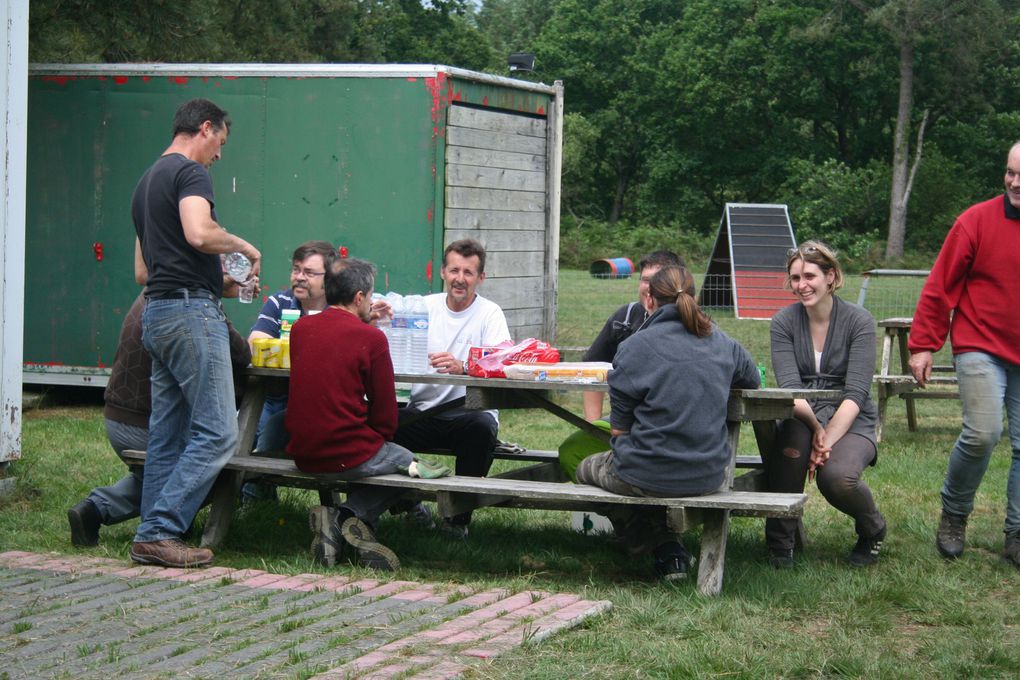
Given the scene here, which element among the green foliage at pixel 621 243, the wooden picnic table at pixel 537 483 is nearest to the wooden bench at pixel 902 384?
the wooden picnic table at pixel 537 483

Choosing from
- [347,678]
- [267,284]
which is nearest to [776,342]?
[347,678]

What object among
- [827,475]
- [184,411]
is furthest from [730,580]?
[184,411]

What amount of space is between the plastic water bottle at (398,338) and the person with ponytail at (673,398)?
51.6 inches

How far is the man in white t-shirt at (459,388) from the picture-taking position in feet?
21.7

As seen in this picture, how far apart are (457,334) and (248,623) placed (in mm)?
2413

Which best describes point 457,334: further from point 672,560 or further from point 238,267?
point 672,560

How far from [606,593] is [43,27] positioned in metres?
8.74

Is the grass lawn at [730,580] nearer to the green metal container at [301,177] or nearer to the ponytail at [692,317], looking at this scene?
the ponytail at [692,317]

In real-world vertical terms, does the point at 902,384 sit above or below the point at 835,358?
below

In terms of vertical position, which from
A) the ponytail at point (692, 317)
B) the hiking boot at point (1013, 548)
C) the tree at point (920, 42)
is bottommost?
the hiking boot at point (1013, 548)

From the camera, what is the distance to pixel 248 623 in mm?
4695

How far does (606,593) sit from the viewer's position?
524 centimetres

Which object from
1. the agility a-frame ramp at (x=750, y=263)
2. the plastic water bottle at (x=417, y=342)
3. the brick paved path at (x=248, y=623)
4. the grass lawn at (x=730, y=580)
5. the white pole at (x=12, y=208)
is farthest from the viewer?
the agility a-frame ramp at (x=750, y=263)

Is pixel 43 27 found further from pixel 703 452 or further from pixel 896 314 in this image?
pixel 896 314
